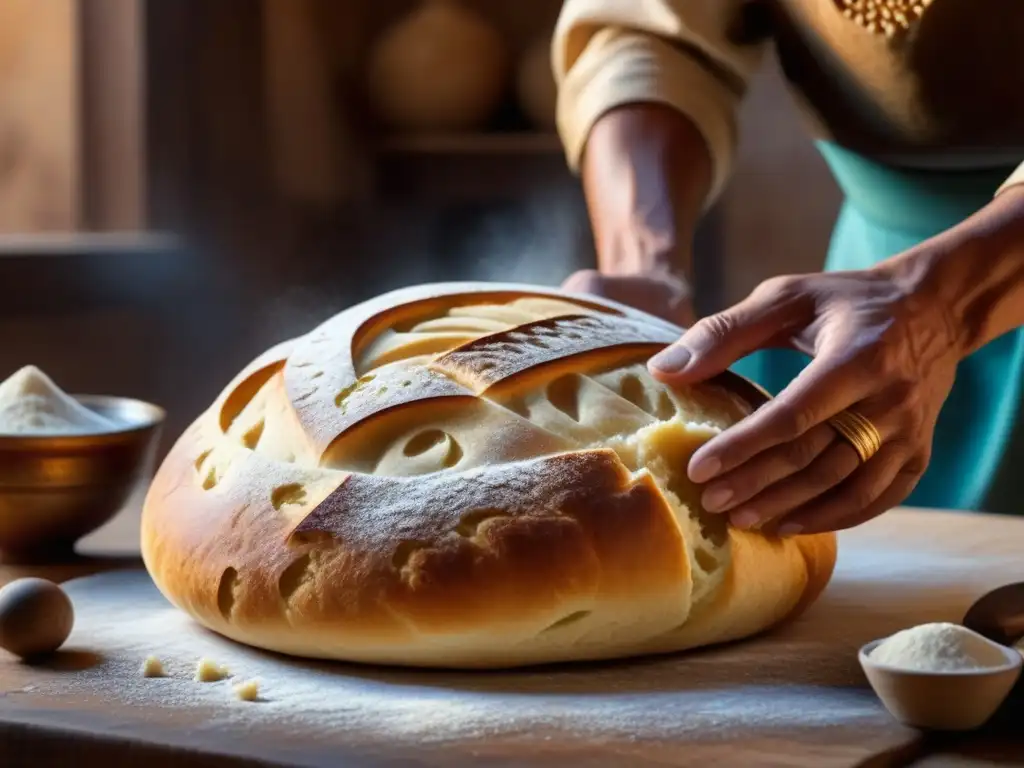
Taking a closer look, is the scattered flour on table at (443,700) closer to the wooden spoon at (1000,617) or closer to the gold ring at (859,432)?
the wooden spoon at (1000,617)

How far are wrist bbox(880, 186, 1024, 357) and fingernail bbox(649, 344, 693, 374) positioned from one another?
0.83ft

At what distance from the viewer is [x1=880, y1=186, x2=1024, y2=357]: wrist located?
55.9 inches

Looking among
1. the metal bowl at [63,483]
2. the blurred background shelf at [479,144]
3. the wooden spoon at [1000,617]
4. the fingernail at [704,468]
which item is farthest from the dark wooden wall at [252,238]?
the wooden spoon at [1000,617]

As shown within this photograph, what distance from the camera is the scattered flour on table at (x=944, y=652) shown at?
987mm

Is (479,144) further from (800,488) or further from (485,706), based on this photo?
(485,706)

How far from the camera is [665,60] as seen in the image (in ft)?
6.57

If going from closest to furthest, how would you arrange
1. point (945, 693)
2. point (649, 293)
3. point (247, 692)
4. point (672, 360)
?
point (945, 693) → point (247, 692) → point (672, 360) → point (649, 293)

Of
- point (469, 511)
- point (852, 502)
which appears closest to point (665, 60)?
point (852, 502)

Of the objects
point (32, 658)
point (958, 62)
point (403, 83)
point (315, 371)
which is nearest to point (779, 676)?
point (315, 371)

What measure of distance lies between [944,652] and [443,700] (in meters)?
0.36

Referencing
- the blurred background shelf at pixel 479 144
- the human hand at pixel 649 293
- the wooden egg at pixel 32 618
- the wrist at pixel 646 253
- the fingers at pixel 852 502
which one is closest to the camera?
the wooden egg at pixel 32 618

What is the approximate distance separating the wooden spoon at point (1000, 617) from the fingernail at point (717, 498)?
8.3 inches

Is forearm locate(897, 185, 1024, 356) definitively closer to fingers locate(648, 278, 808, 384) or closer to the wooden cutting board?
fingers locate(648, 278, 808, 384)

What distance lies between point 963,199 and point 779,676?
1.01m
